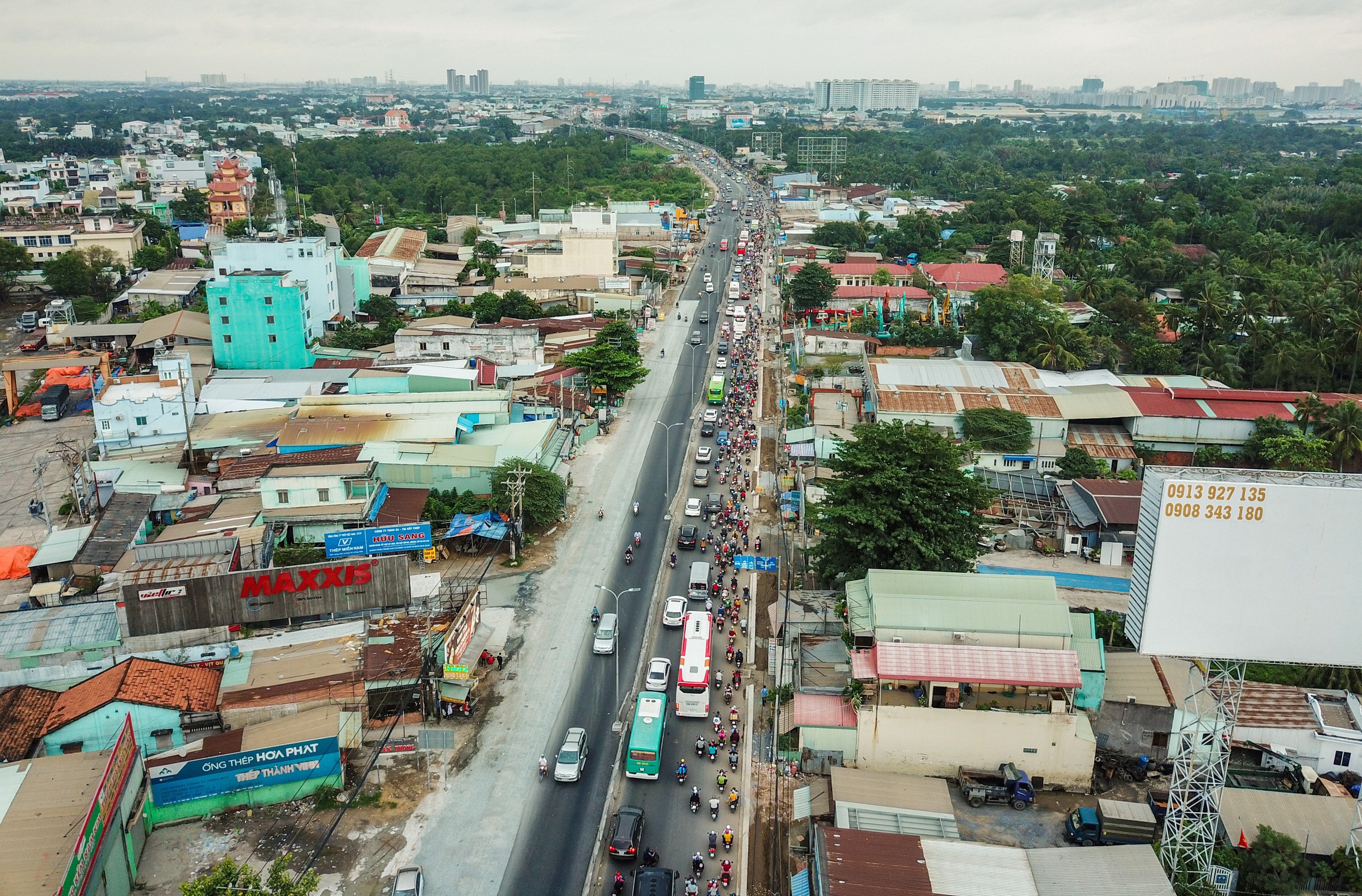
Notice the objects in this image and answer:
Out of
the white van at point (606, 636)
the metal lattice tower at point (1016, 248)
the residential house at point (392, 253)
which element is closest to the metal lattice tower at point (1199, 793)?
the white van at point (606, 636)

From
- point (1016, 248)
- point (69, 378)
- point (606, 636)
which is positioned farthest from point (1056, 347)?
point (69, 378)

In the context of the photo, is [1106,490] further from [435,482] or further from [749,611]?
[435,482]

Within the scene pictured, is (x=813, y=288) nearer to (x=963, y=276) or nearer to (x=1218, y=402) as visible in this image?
(x=963, y=276)

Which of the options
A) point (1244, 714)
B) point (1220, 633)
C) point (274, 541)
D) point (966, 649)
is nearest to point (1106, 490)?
point (1244, 714)

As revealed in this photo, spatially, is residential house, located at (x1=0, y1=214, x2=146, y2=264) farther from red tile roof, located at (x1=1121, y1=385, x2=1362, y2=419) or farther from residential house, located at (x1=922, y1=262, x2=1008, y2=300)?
red tile roof, located at (x1=1121, y1=385, x2=1362, y2=419)

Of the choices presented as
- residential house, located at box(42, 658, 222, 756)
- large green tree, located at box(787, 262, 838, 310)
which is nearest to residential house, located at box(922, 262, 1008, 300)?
large green tree, located at box(787, 262, 838, 310)

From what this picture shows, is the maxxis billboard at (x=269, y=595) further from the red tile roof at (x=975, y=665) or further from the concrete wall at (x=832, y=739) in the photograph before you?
the red tile roof at (x=975, y=665)
